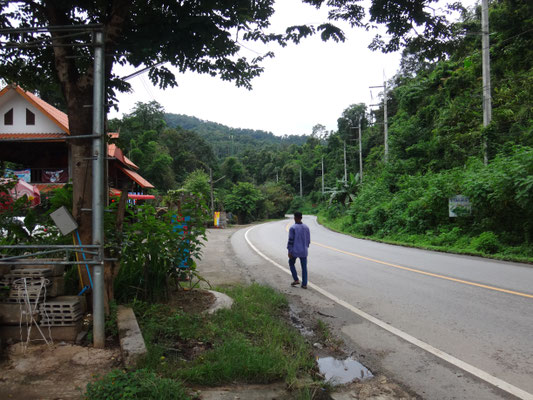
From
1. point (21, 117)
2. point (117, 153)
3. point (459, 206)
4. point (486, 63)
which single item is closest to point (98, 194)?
point (117, 153)

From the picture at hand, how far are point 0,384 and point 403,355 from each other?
413 centimetres

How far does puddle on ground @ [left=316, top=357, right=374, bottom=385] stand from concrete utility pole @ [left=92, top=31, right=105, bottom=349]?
248 cm

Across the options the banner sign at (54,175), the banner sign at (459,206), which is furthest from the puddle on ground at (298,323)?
the banner sign at (54,175)

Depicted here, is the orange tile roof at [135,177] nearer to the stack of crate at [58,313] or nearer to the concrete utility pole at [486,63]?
the stack of crate at [58,313]

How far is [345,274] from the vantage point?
372 inches

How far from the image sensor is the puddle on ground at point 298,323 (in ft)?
17.3

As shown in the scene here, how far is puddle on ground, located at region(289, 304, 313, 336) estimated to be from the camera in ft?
17.3

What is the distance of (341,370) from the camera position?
400 cm

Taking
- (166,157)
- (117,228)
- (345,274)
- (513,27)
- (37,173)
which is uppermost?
(513,27)

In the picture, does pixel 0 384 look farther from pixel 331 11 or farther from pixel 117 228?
pixel 331 11

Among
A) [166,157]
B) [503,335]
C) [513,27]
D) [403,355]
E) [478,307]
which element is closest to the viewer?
[403,355]

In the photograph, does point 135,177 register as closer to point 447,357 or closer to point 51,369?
point 51,369

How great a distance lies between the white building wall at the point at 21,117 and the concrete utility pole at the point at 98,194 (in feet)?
→ 59.8

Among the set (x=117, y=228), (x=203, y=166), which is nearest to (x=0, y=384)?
(x=117, y=228)
